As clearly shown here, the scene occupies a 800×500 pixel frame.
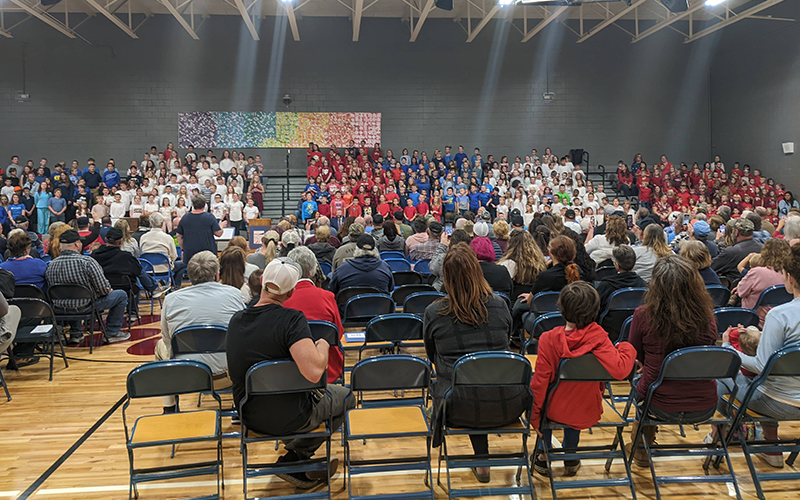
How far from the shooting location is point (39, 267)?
5.34m

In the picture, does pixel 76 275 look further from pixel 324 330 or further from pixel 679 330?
pixel 679 330

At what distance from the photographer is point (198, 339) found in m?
3.33

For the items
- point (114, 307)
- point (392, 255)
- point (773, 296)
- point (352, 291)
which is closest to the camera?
point (773, 296)

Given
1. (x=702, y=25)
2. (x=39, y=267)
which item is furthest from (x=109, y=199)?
(x=702, y=25)

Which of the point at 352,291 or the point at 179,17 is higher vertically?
the point at 179,17

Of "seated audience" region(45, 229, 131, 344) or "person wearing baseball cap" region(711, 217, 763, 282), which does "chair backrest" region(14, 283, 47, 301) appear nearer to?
"seated audience" region(45, 229, 131, 344)

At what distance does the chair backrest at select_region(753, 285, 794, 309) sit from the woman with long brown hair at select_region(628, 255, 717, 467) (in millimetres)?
1548

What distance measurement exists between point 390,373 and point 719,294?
3160 mm

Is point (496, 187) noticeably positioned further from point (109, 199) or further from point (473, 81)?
point (109, 199)

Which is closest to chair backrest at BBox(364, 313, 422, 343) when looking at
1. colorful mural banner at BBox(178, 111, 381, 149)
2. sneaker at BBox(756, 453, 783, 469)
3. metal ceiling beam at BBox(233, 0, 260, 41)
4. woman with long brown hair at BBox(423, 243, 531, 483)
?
woman with long brown hair at BBox(423, 243, 531, 483)

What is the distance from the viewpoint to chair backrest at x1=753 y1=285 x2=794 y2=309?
13.3ft

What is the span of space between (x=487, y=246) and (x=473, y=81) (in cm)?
1398

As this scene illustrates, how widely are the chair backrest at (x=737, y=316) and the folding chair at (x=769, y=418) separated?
726 mm

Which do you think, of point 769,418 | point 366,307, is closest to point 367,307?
point 366,307
